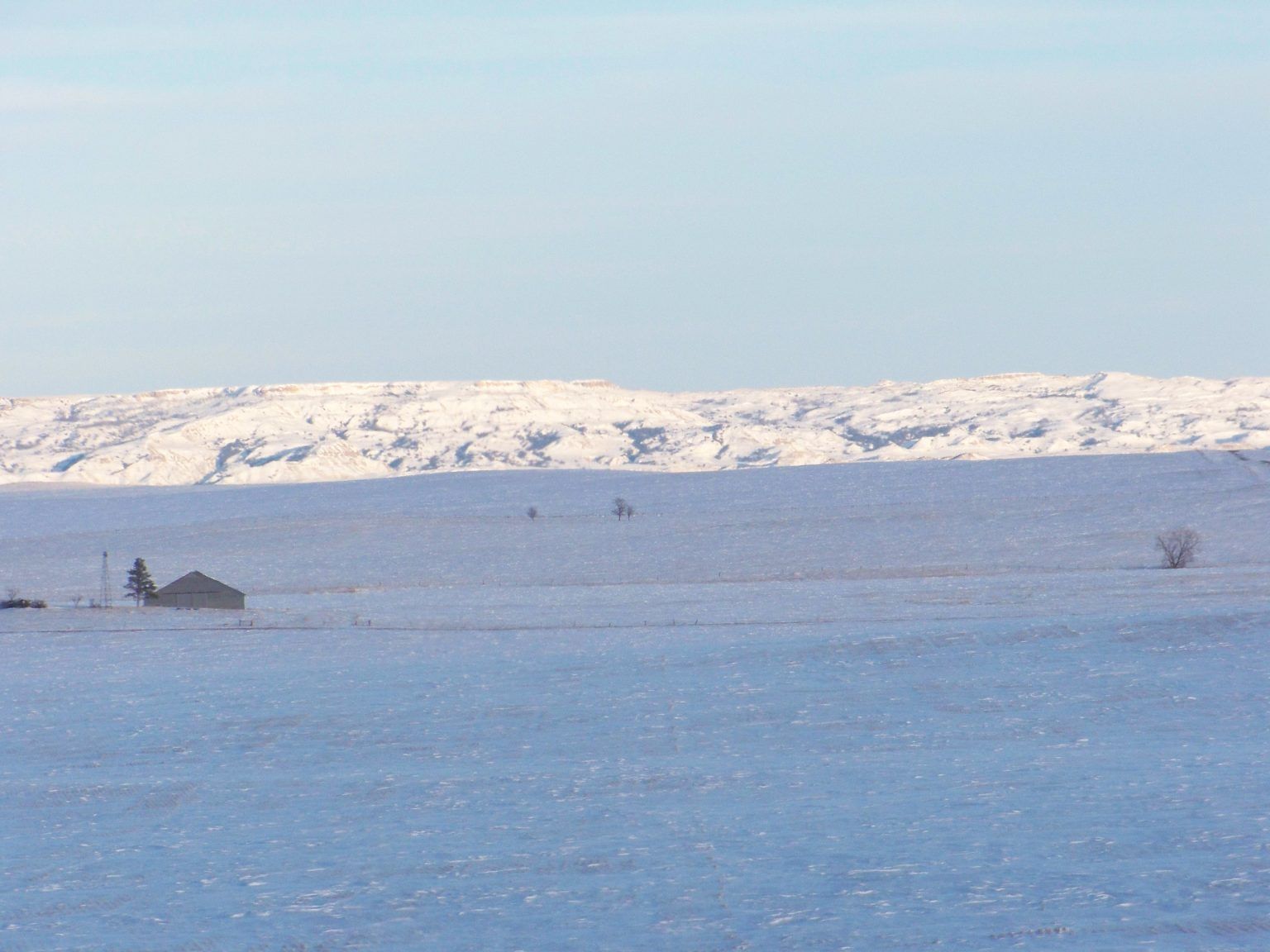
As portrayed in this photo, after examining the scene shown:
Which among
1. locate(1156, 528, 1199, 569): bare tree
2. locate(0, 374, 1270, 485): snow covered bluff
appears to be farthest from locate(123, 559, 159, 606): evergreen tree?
locate(0, 374, 1270, 485): snow covered bluff

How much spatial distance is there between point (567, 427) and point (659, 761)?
110 m

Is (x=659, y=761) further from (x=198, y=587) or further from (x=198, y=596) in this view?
(x=198, y=587)

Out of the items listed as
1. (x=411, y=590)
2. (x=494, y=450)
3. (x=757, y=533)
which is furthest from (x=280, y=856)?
(x=494, y=450)

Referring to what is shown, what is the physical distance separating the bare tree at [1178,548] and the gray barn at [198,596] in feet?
69.6

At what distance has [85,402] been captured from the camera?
147m

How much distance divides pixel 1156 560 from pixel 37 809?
30340 millimetres

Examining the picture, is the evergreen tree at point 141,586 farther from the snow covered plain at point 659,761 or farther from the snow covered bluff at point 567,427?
the snow covered bluff at point 567,427

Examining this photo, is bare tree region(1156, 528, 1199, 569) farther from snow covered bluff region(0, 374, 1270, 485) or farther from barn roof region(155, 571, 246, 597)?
snow covered bluff region(0, 374, 1270, 485)

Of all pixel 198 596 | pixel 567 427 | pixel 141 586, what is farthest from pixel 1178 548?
pixel 567 427

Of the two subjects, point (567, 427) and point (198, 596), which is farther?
point (567, 427)

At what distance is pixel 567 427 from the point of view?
126 m

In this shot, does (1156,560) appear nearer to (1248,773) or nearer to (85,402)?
(1248,773)

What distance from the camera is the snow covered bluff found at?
107m

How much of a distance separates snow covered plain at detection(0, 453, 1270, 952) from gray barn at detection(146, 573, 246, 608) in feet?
3.88
